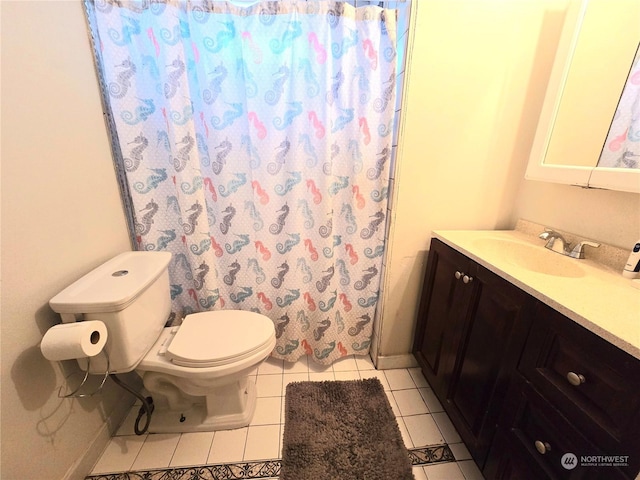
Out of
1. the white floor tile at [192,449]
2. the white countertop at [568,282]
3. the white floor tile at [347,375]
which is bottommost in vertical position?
the white floor tile at [192,449]

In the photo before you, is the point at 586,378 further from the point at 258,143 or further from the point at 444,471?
the point at 258,143

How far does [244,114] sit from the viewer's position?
1.27 m

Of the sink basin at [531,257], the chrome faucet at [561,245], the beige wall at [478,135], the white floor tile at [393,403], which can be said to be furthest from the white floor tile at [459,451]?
the chrome faucet at [561,245]

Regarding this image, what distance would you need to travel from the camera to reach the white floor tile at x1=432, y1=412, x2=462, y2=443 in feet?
4.09

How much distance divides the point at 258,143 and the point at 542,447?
59.5 inches

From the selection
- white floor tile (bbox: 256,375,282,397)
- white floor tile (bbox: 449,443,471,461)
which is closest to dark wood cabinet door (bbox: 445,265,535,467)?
white floor tile (bbox: 449,443,471,461)

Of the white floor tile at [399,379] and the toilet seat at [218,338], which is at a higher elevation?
the toilet seat at [218,338]

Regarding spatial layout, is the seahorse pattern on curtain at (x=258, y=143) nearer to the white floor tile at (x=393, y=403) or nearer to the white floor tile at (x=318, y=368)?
the white floor tile at (x=318, y=368)

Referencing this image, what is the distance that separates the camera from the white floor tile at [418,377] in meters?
1.54

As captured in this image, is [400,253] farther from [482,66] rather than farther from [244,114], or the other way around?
[244,114]

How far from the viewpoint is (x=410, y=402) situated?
1.42 meters

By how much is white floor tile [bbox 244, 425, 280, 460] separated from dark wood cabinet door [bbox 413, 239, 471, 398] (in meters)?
0.82

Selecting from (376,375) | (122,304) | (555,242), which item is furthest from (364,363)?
(122,304)

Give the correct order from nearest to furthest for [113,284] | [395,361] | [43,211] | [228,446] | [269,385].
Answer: [43,211], [113,284], [228,446], [269,385], [395,361]
